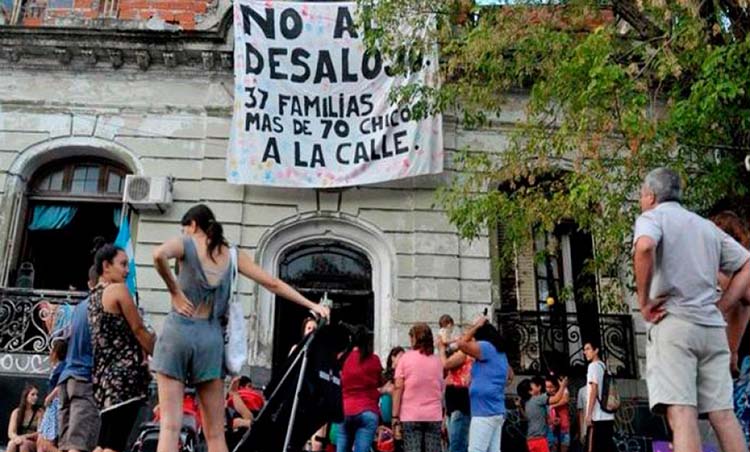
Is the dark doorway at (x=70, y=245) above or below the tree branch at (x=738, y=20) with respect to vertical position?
below

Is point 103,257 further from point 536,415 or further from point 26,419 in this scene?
point 536,415

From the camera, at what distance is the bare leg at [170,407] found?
14.2ft

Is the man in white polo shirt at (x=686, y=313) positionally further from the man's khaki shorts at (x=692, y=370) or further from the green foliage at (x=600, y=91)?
the green foliage at (x=600, y=91)

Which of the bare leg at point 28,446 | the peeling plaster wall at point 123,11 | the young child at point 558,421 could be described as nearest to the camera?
the bare leg at point 28,446

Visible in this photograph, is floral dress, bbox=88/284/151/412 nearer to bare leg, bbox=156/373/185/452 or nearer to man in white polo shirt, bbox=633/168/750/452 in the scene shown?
bare leg, bbox=156/373/185/452

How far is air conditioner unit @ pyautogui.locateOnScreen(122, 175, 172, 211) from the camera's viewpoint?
12227 mm

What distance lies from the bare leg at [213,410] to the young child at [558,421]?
6437 mm

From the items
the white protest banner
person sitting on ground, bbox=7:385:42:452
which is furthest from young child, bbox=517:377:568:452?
person sitting on ground, bbox=7:385:42:452

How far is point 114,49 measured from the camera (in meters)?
13.1

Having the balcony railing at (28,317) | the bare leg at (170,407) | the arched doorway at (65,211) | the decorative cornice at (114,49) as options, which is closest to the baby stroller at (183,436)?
the bare leg at (170,407)

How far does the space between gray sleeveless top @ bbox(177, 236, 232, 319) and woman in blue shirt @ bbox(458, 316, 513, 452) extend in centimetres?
340

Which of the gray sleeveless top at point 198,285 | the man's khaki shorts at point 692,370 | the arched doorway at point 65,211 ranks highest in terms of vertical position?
the arched doorway at point 65,211

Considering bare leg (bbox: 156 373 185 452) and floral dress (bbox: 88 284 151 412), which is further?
floral dress (bbox: 88 284 151 412)

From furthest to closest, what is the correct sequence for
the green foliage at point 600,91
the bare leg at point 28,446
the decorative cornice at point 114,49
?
the decorative cornice at point 114,49 < the bare leg at point 28,446 < the green foliage at point 600,91
